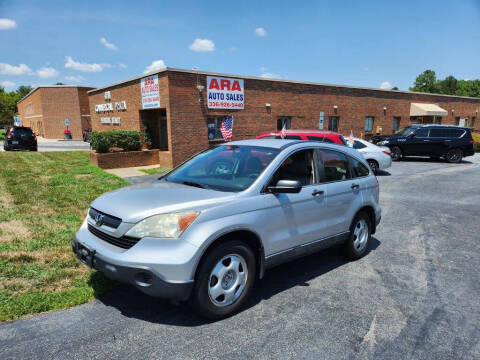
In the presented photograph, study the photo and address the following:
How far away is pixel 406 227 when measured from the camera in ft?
21.9

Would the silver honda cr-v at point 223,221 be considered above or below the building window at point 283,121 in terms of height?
below

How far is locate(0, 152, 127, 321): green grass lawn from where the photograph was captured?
367 centimetres

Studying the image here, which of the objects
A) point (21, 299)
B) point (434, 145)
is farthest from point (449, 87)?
point (21, 299)

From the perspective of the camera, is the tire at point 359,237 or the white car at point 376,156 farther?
the white car at point 376,156

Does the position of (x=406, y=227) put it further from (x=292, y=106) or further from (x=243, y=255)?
(x=292, y=106)

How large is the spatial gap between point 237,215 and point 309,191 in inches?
47.6

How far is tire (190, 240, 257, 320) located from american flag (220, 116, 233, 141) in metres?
13.6

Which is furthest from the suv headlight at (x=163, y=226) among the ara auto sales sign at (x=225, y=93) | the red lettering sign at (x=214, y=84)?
the red lettering sign at (x=214, y=84)

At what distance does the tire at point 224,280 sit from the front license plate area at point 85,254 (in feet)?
3.50

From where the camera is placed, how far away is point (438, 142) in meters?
17.9

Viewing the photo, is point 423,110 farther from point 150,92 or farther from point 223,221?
point 223,221

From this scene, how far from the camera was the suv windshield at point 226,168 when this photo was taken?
376cm

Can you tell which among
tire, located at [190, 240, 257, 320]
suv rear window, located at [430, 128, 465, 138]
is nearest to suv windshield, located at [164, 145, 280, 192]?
tire, located at [190, 240, 257, 320]

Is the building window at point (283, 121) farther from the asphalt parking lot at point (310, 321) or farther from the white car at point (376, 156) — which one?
the asphalt parking lot at point (310, 321)
